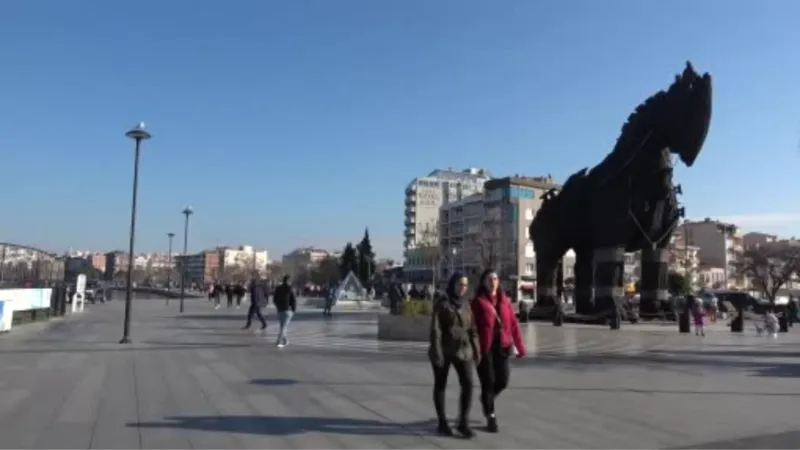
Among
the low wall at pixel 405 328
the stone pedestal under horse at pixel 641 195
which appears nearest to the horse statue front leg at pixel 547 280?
the stone pedestal under horse at pixel 641 195

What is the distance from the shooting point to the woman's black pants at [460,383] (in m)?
7.60

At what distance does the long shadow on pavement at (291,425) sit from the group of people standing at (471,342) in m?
0.50

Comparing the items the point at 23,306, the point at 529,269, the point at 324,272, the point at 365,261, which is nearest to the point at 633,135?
the point at 23,306

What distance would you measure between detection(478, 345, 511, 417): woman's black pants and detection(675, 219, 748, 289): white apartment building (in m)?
135

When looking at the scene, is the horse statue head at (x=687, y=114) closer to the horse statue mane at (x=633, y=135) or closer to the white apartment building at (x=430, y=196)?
the horse statue mane at (x=633, y=135)

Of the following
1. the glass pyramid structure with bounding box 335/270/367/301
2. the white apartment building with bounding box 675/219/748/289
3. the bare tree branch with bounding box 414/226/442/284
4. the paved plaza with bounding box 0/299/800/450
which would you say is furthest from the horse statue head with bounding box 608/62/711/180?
the white apartment building with bounding box 675/219/748/289

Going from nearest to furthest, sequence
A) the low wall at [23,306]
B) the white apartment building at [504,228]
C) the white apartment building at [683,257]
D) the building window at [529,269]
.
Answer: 1. the low wall at [23,306]
2. the white apartment building at [683,257]
3. the white apartment building at [504,228]
4. the building window at [529,269]

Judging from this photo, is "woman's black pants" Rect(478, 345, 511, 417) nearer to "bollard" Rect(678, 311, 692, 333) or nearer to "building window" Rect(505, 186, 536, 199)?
"bollard" Rect(678, 311, 692, 333)

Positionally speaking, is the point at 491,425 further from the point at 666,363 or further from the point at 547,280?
the point at 547,280

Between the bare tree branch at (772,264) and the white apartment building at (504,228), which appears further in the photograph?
the white apartment building at (504,228)

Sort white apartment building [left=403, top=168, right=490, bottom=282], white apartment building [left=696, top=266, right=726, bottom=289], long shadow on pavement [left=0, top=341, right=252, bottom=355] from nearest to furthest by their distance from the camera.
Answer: long shadow on pavement [left=0, top=341, right=252, bottom=355], white apartment building [left=696, top=266, right=726, bottom=289], white apartment building [left=403, top=168, right=490, bottom=282]

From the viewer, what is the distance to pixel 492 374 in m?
7.96

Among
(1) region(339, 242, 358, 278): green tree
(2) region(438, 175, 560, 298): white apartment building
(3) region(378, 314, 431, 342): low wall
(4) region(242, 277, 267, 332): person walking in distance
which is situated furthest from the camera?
(2) region(438, 175, 560, 298): white apartment building

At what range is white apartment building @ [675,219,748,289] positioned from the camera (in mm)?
135500
